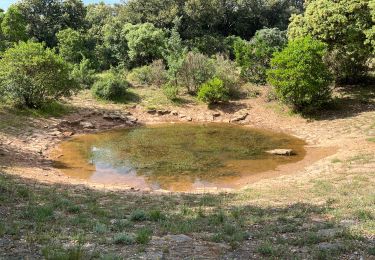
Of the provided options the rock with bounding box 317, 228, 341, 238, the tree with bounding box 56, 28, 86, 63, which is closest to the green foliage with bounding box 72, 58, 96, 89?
the tree with bounding box 56, 28, 86, 63

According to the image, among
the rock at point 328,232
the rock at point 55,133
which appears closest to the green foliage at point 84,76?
the rock at point 55,133

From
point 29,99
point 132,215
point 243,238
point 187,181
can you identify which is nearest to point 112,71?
point 29,99

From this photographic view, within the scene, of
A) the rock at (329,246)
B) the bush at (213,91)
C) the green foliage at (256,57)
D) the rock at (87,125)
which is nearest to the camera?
the rock at (329,246)

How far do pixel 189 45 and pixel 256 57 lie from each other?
28.4ft

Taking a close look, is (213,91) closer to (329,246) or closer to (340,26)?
(340,26)

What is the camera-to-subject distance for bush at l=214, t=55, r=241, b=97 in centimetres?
2698

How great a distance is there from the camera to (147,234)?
7.03 meters

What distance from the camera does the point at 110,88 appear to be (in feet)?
86.8

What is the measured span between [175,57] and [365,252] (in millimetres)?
23582

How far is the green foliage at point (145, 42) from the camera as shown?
3155cm

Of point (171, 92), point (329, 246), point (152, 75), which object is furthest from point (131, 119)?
point (329, 246)

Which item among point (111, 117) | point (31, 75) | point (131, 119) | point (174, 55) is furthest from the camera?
point (174, 55)

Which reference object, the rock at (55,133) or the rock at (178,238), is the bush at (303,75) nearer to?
the rock at (55,133)

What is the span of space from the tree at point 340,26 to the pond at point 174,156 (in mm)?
6614
